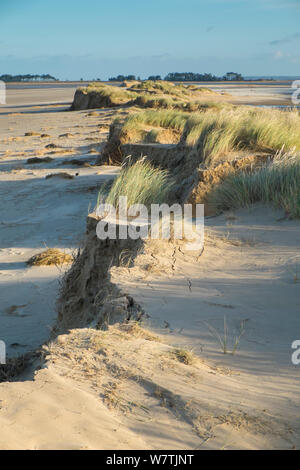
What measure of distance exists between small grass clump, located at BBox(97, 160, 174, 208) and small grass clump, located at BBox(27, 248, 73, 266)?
2.88 ft

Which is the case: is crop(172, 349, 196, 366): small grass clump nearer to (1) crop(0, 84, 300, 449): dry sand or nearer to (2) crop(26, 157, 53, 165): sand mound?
(1) crop(0, 84, 300, 449): dry sand

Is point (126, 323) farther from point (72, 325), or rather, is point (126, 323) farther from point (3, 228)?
point (3, 228)

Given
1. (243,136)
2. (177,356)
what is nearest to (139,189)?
(243,136)

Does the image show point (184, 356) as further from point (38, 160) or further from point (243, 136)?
point (38, 160)

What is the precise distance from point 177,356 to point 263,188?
12.2ft

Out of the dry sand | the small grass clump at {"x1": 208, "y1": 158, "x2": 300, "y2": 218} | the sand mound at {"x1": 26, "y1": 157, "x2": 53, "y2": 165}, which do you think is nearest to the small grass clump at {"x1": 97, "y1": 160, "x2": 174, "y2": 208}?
the small grass clump at {"x1": 208, "y1": 158, "x2": 300, "y2": 218}

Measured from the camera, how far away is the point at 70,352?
287 cm

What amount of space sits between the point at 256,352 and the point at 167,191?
15.3ft

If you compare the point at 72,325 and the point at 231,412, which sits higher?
the point at 231,412

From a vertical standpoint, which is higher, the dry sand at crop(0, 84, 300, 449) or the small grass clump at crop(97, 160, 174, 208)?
the small grass clump at crop(97, 160, 174, 208)

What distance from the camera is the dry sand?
7.27 feet

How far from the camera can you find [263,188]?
6.23 metres

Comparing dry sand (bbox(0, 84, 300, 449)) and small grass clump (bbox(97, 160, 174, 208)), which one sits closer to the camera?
dry sand (bbox(0, 84, 300, 449))

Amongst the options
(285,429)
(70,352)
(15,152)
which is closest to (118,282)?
(70,352)
